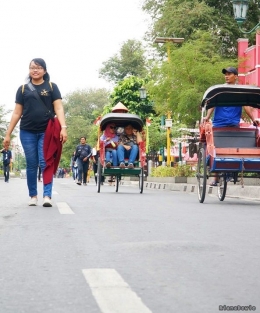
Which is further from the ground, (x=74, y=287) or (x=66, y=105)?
(x=66, y=105)

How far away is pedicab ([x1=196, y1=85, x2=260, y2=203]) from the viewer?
45.8 ft

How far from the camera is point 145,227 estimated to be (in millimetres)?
8664

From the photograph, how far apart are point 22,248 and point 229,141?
27.0ft

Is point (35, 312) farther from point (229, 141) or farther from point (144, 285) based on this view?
point (229, 141)

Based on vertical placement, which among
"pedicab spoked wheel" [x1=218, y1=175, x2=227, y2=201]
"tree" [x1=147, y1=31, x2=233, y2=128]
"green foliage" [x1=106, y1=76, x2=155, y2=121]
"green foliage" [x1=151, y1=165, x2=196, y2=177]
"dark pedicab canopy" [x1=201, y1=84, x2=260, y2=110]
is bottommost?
"pedicab spoked wheel" [x1=218, y1=175, x2=227, y2=201]

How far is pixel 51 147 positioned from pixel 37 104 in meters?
0.62

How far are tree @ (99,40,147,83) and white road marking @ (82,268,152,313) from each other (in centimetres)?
9328

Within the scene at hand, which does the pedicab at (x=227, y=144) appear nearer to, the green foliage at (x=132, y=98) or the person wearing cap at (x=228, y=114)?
the person wearing cap at (x=228, y=114)

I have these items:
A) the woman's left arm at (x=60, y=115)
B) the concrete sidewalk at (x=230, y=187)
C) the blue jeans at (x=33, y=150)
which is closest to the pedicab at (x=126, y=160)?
the concrete sidewalk at (x=230, y=187)

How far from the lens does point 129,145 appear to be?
19938mm

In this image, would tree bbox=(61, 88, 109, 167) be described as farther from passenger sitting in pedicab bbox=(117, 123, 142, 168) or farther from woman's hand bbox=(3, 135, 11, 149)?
woman's hand bbox=(3, 135, 11, 149)

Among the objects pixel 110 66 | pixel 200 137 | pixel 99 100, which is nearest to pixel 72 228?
pixel 200 137

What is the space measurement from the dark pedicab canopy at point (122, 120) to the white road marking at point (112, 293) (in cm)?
1424

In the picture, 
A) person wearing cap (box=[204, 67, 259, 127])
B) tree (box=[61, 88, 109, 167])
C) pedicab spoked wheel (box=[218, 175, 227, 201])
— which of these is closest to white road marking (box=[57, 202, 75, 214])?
person wearing cap (box=[204, 67, 259, 127])
